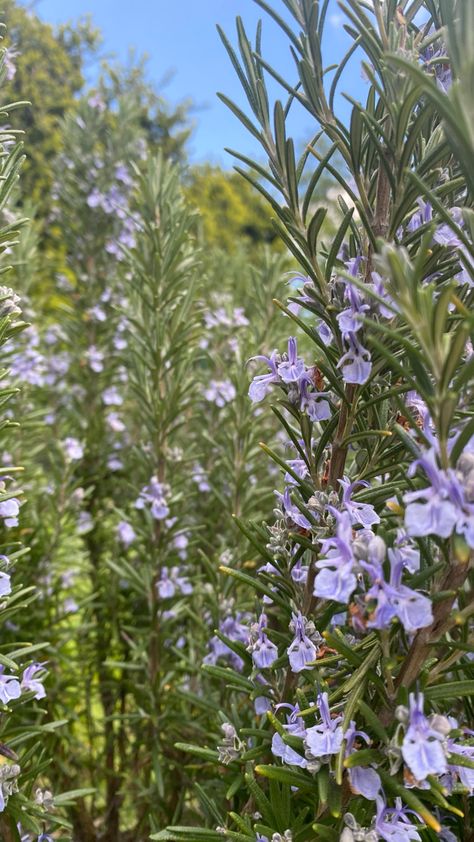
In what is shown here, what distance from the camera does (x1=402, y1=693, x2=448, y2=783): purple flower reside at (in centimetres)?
58

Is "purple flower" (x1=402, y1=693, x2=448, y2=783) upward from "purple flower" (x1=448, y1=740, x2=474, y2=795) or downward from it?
upward

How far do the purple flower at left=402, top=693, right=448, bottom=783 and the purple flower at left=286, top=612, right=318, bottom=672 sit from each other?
0.20 meters

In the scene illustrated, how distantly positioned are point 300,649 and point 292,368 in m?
0.37

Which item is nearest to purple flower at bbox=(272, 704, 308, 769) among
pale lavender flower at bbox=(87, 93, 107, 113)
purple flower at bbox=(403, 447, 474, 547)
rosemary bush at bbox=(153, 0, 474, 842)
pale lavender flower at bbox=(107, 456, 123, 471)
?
rosemary bush at bbox=(153, 0, 474, 842)

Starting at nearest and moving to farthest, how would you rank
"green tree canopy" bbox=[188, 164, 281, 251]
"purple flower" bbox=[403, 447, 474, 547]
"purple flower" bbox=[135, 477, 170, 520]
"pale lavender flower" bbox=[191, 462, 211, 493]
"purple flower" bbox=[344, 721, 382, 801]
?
"purple flower" bbox=[403, 447, 474, 547] < "purple flower" bbox=[344, 721, 382, 801] < "purple flower" bbox=[135, 477, 170, 520] < "pale lavender flower" bbox=[191, 462, 211, 493] < "green tree canopy" bbox=[188, 164, 281, 251]

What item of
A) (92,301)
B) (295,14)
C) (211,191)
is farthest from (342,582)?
(211,191)

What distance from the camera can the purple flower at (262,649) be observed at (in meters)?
0.93

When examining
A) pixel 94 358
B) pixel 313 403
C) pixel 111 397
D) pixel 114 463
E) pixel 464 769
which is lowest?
pixel 464 769

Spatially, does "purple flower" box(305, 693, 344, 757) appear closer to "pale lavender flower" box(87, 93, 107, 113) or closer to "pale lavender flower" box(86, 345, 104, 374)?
"pale lavender flower" box(86, 345, 104, 374)

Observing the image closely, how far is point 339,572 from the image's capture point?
2.04 feet

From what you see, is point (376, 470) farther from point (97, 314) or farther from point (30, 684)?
point (97, 314)

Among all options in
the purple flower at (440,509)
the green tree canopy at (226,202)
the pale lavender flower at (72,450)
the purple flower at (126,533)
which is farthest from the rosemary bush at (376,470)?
the green tree canopy at (226,202)

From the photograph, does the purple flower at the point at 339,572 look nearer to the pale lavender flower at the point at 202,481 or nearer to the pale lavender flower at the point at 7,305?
the pale lavender flower at the point at 7,305

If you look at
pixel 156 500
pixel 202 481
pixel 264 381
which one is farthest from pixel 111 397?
pixel 264 381
